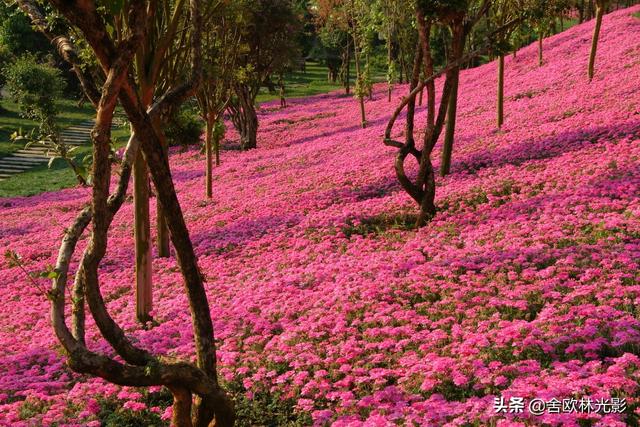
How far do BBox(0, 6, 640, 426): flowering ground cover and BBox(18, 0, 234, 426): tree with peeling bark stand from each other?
198 centimetres

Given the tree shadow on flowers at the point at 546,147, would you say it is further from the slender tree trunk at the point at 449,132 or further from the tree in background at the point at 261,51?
the tree in background at the point at 261,51

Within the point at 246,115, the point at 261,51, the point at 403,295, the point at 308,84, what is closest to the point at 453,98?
the point at 403,295

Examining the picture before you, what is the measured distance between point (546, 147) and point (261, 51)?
28.7 meters

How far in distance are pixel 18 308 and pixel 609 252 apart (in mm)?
13294

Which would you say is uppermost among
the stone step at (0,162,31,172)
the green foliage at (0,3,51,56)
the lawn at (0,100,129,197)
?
the green foliage at (0,3,51,56)

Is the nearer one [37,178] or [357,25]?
[37,178]

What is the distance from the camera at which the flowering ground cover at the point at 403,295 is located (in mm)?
7688

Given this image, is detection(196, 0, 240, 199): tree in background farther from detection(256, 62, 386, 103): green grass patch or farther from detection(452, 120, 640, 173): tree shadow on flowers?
detection(256, 62, 386, 103): green grass patch

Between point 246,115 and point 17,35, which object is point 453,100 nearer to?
point 246,115

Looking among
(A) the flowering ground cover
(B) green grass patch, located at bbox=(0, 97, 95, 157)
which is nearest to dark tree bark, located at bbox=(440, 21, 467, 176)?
(A) the flowering ground cover

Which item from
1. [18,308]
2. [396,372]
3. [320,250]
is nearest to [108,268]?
[18,308]

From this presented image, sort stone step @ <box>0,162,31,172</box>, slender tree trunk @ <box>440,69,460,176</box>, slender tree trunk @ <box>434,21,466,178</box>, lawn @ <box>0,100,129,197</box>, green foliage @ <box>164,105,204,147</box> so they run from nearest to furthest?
slender tree trunk @ <box>434,21,466,178</box> < slender tree trunk @ <box>440,69,460,176</box> < green foliage @ <box>164,105,204,147</box> < lawn @ <box>0,100,129,197</box> < stone step @ <box>0,162,31,172</box>

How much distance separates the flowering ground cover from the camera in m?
7.69

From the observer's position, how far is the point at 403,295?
1088cm
